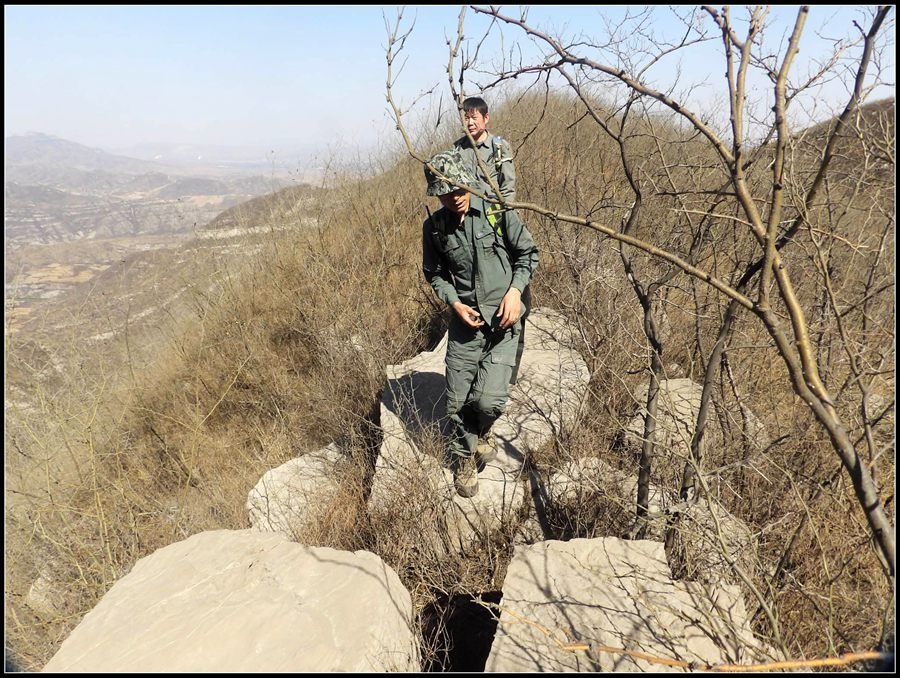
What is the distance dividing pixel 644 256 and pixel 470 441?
90.7 inches

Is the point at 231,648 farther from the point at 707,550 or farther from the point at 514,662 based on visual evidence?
the point at 707,550

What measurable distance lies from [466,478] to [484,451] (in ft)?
0.76

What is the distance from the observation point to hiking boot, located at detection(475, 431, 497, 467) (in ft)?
9.09

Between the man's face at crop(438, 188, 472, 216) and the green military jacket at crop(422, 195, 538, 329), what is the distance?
0.23ft

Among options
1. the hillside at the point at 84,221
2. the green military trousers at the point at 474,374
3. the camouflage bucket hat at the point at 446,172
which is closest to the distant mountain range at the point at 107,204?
the hillside at the point at 84,221

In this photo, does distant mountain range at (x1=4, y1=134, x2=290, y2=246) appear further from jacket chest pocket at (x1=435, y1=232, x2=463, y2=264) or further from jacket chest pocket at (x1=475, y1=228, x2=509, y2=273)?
jacket chest pocket at (x1=475, y1=228, x2=509, y2=273)

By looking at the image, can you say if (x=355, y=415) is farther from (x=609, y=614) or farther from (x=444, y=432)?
(x=609, y=614)

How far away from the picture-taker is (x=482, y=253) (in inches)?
98.0

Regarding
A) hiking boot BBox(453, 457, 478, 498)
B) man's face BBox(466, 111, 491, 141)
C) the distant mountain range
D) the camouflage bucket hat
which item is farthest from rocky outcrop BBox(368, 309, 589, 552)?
the distant mountain range

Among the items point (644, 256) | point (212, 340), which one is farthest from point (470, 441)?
point (212, 340)

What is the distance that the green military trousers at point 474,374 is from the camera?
8.36 ft

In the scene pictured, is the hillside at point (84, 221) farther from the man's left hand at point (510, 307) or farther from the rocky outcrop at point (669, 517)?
the rocky outcrop at point (669, 517)

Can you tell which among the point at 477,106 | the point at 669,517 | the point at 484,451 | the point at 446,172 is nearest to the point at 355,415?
the point at 484,451

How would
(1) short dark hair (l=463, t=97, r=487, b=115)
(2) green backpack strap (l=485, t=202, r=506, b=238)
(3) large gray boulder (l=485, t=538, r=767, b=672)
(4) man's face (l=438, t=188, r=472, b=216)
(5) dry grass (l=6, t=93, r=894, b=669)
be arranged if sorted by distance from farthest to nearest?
(1) short dark hair (l=463, t=97, r=487, b=115) → (2) green backpack strap (l=485, t=202, r=506, b=238) → (4) man's face (l=438, t=188, r=472, b=216) → (5) dry grass (l=6, t=93, r=894, b=669) → (3) large gray boulder (l=485, t=538, r=767, b=672)
